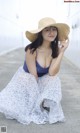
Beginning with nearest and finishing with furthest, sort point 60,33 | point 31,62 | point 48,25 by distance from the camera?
point 48,25 → point 31,62 → point 60,33

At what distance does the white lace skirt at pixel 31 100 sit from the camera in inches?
139

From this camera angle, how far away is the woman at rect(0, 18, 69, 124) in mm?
3553

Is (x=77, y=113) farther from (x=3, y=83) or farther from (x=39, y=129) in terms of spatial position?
(x=3, y=83)

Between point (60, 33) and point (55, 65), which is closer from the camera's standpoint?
point (55, 65)

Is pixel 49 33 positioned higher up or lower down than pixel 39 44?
higher up

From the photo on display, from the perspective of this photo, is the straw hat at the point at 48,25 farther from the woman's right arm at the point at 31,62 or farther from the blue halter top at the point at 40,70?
the blue halter top at the point at 40,70

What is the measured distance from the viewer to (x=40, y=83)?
3.83 meters

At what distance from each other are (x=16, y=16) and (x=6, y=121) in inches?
625

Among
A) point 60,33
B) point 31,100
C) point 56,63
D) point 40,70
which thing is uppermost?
point 60,33

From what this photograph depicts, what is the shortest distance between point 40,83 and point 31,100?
262 millimetres

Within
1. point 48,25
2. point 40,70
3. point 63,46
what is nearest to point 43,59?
point 40,70

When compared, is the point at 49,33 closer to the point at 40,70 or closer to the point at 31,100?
the point at 40,70

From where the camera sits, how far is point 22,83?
371cm

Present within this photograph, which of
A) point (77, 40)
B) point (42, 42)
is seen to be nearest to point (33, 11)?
point (77, 40)
